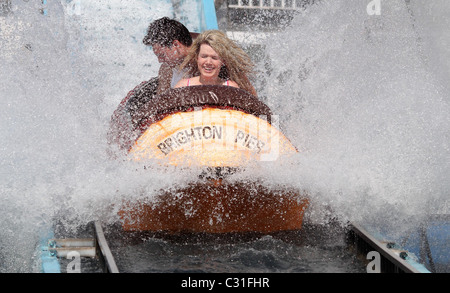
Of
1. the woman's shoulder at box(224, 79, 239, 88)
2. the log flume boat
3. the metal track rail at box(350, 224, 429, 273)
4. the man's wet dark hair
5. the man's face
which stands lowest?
the metal track rail at box(350, 224, 429, 273)

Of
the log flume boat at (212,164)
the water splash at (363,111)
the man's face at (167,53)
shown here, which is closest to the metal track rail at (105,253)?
the log flume boat at (212,164)

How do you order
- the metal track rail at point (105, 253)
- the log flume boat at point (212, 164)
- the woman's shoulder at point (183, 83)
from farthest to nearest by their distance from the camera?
the woman's shoulder at point (183, 83)
the log flume boat at point (212, 164)
the metal track rail at point (105, 253)

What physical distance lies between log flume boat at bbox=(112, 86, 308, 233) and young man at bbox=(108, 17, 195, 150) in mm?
635

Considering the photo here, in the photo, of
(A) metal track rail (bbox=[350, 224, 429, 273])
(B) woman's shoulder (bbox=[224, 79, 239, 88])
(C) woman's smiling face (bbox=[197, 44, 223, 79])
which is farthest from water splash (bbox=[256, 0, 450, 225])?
(C) woman's smiling face (bbox=[197, 44, 223, 79])

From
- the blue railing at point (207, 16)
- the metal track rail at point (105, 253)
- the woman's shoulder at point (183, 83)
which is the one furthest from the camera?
the blue railing at point (207, 16)

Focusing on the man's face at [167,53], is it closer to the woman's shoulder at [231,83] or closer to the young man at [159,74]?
the young man at [159,74]

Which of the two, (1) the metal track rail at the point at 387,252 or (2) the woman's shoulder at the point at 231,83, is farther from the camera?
(2) the woman's shoulder at the point at 231,83

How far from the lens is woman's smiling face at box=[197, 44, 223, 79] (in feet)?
12.1

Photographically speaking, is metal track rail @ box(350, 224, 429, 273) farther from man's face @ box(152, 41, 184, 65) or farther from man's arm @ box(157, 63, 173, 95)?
man's face @ box(152, 41, 184, 65)

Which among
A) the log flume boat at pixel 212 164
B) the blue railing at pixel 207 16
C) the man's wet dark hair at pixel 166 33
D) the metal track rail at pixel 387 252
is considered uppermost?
the blue railing at pixel 207 16

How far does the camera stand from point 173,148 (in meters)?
3.10

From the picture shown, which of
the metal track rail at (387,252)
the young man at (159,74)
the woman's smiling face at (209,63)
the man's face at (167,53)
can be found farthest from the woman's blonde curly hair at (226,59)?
the metal track rail at (387,252)

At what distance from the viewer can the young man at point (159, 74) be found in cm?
402

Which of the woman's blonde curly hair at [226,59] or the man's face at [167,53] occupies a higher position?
the man's face at [167,53]
